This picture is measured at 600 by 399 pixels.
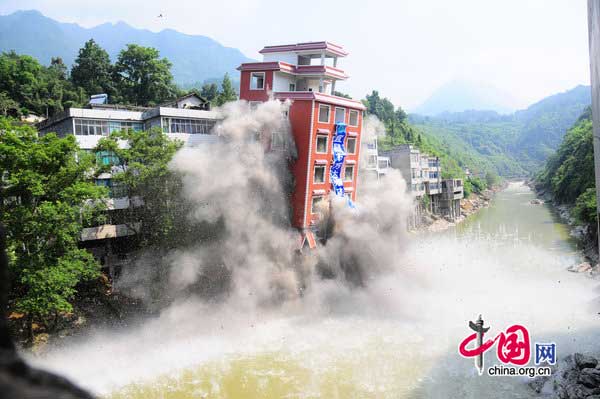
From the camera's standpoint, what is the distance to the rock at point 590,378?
42.0 feet

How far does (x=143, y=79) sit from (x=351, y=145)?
17.8 meters

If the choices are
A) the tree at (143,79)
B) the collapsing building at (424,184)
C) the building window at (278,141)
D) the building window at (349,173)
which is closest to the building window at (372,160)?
the collapsing building at (424,184)

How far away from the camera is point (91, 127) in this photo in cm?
2116

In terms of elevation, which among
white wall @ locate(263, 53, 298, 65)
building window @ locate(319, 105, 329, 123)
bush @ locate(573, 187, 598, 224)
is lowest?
bush @ locate(573, 187, 598, 224)

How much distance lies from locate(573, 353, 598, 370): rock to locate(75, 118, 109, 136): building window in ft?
62.7

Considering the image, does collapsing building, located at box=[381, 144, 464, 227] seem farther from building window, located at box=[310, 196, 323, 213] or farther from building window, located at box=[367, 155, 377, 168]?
building window, located at box=[310, 196, 323, 213]

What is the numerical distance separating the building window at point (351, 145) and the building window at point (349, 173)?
75 centimetres

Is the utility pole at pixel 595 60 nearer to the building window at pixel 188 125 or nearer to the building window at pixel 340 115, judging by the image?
the building window at pixel 340 115

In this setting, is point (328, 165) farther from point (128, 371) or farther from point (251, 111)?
point (128, 371)

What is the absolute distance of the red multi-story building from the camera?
72.8ft

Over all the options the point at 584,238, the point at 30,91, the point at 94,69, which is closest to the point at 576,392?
the point at 584,238

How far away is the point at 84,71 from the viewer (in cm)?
3641

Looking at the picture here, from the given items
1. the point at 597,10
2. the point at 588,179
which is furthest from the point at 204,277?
the point at 588,179

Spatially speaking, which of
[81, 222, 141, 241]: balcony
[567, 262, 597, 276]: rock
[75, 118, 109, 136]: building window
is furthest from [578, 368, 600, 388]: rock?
[75, 118, 109, 136]: building window
